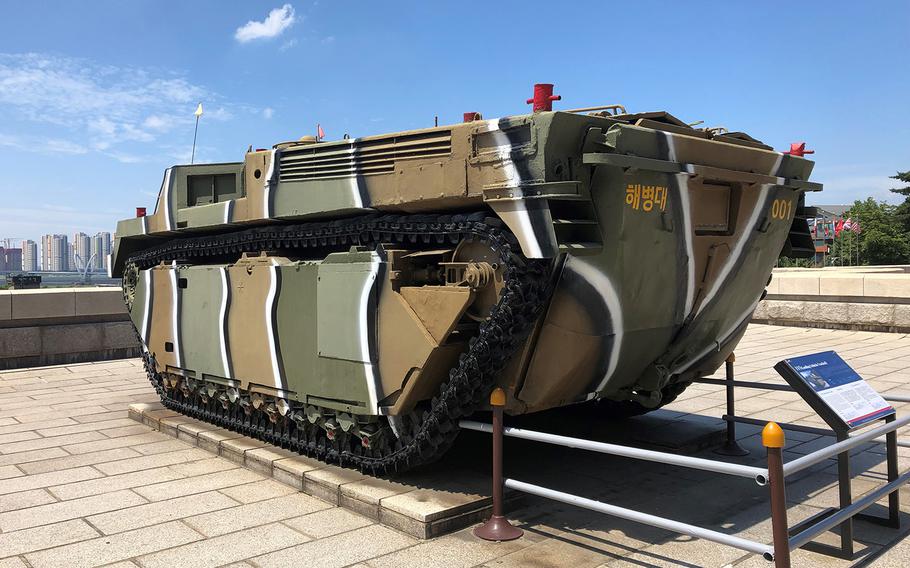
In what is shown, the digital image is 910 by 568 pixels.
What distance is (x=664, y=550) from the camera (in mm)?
4656

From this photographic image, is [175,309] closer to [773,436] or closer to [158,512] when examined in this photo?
[158,512]

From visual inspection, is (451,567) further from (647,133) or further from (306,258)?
(306,258)

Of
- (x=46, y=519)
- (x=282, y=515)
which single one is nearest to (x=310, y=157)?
(x=282, y=515)

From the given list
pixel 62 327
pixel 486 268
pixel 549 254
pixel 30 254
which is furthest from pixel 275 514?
pixel 30 254

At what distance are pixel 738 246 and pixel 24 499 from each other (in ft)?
18.7

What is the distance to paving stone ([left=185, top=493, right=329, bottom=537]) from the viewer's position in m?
5.11

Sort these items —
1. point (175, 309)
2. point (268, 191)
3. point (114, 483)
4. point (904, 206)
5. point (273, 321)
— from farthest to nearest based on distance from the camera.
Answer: point (904, 206), point (175, 309), point (268, 191), point (273, 321), point (114, 483)

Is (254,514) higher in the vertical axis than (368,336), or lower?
lower

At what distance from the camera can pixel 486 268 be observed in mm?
4969

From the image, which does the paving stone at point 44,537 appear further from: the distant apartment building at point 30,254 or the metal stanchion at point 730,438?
the distant apartment building at point 30,254

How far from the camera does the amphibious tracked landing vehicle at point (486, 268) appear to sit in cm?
475

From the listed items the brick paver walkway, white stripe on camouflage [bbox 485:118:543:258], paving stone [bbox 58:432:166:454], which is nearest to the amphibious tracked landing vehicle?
white stripe on camouflage [bbox 485:118:543:258]

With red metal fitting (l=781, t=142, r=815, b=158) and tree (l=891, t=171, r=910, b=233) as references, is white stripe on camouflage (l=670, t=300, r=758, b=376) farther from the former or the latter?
tree (l=891, t=171, r=910, b=233)

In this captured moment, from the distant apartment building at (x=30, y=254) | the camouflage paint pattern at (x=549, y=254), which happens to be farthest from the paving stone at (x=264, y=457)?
the distant apartment building at (x=30, y=254)
